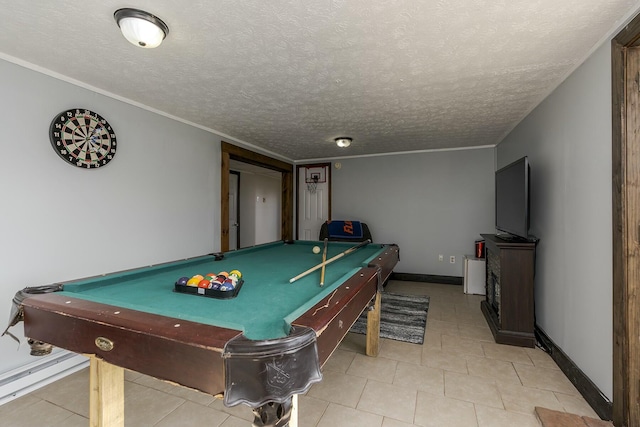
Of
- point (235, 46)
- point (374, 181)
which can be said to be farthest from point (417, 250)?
point (235, 46)

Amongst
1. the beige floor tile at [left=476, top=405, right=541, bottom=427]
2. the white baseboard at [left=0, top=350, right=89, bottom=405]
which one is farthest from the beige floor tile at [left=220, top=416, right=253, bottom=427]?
the white baseboard at [left=0, top=350, right=89, bottom=405]

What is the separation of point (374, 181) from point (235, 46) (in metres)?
3.87

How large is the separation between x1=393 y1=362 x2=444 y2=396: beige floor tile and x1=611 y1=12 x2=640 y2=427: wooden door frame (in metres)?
0.92

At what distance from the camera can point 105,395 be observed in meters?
1.28

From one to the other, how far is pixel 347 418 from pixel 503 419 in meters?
0.93

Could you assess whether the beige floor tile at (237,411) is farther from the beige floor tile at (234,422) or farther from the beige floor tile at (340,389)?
the beige floor tile at (340,389)

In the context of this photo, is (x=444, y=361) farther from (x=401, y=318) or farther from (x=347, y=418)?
(x=347, y=418)

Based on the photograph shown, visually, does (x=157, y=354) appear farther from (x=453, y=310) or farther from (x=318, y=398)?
(x=453, y=310)

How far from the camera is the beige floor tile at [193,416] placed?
1.67 metres

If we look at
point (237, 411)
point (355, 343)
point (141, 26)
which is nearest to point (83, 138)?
point (141, 26)

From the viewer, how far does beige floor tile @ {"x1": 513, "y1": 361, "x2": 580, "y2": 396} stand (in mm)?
1972

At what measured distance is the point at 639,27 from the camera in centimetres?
142

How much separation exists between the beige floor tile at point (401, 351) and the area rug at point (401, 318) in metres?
0.09

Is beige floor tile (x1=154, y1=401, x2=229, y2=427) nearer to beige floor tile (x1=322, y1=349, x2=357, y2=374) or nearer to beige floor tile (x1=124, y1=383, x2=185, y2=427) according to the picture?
beige floor tile (x1=124, y1=383, x2=185, y2=427)
